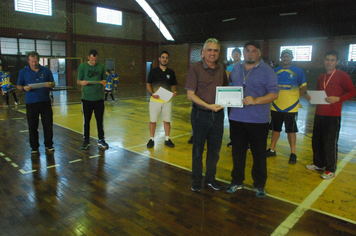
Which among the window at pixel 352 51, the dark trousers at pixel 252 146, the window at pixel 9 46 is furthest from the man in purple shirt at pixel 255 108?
the window at pixel 9 46

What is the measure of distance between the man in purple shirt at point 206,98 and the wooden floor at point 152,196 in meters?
0.62

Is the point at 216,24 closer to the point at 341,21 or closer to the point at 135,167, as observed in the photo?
the point at 341,21

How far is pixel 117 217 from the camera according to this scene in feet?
8.85

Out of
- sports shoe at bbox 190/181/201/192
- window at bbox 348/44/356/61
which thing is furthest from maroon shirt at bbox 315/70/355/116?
window at bbox 348/44/356/61

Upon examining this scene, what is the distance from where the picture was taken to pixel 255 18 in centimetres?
1836

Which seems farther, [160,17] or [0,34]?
[160,17]

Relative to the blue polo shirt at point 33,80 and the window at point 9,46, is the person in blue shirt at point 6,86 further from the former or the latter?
the window at point 9,46

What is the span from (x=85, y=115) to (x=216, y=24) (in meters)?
17.7

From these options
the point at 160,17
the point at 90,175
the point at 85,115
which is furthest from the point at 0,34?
the point at 90,175

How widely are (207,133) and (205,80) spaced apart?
0.64 meters

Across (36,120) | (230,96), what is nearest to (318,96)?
(230,96)

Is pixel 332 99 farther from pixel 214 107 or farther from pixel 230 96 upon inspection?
pixel 214 107

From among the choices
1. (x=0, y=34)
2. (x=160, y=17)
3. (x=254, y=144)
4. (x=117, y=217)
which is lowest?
(x=117, y=217)

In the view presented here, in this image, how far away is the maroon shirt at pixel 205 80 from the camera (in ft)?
10.0
